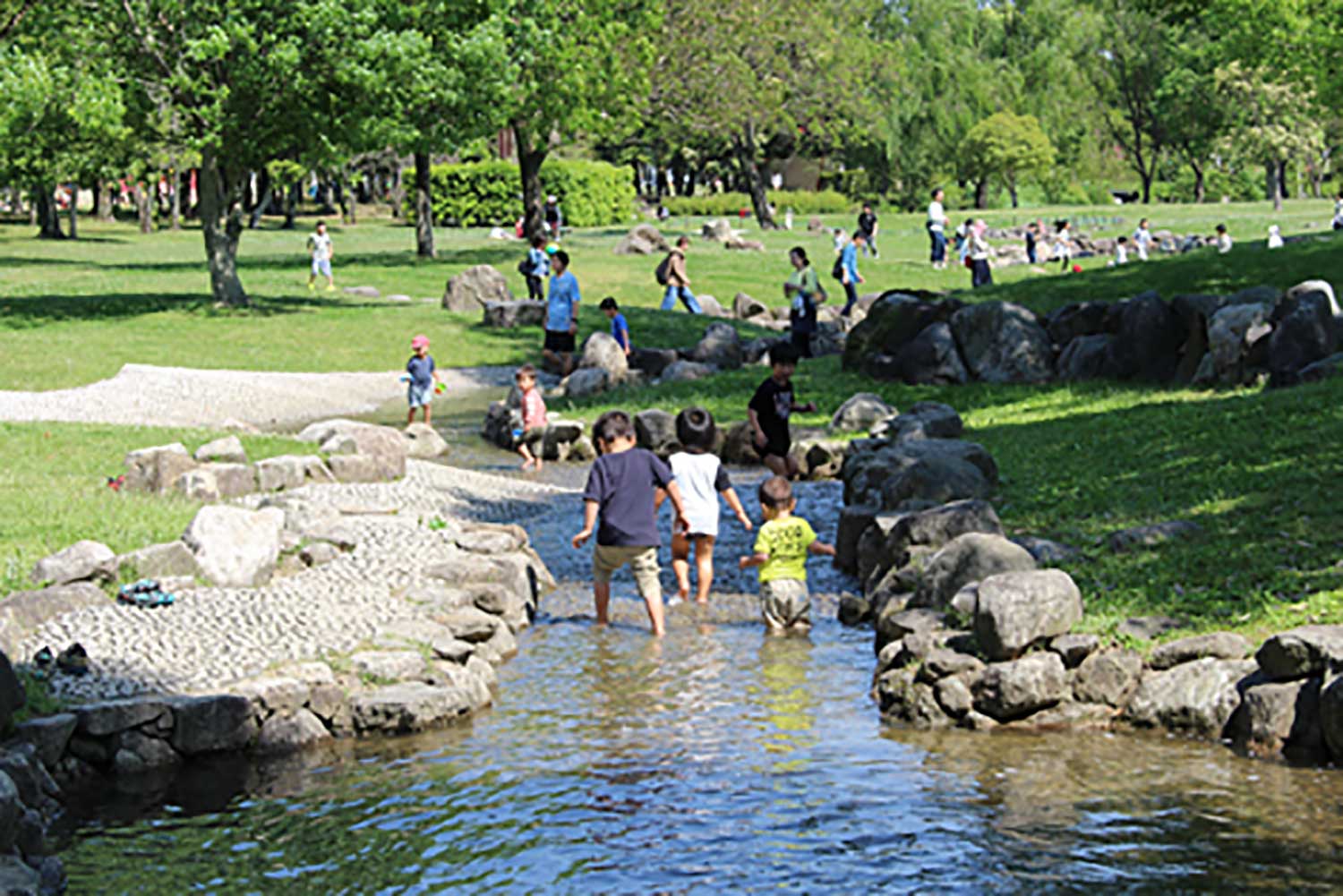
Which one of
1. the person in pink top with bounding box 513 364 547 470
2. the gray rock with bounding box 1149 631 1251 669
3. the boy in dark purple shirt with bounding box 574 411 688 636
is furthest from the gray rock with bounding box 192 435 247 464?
the gray rock with bounding box 1149 631 1251 669

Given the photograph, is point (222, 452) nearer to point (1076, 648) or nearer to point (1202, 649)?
point (1076, 648)

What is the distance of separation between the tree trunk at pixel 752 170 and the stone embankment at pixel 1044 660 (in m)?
52.9

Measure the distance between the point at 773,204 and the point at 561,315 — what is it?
56007mm

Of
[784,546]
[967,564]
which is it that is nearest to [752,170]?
[784,546]

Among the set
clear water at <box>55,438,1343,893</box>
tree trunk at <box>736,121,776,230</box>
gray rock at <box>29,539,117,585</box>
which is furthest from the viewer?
tree trunk at <box>736,121,776,230</box>

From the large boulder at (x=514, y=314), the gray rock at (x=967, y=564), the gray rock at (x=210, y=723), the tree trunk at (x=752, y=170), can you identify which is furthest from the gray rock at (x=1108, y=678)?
the tree trunk at (x=752, y=170)

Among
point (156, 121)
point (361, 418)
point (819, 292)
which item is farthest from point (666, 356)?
point (156, 121)

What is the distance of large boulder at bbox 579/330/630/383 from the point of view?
93.1ft

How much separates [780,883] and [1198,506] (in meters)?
6.96

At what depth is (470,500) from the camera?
17750 millimetres

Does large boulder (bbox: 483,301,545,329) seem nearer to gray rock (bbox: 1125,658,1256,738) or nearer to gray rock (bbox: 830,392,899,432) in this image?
gray rock (bbox: 830,392,899,432)

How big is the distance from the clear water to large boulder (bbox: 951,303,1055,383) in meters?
13.4

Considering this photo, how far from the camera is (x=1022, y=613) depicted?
32.8ft

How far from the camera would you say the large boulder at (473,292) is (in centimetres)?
3781
